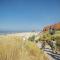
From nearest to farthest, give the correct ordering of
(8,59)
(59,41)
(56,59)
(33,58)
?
(8,59) < (33,58) < (56,59) < (59,41)

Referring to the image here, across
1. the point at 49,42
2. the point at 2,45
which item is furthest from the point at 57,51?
the point at 2,45

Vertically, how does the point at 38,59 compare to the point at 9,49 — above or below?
below

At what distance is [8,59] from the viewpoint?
7.20 meters

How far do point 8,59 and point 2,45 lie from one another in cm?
115

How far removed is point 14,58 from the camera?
740cm

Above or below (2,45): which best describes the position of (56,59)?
below

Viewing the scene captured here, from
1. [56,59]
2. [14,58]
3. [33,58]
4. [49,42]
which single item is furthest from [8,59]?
[49,42]

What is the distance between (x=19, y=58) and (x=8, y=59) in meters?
0.64

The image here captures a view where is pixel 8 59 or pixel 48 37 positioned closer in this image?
pixel 8 59

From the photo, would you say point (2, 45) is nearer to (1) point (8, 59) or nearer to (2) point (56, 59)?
(1) point (8, 59)

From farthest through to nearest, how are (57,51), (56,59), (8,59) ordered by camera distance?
(57,51), (56,59), (8,59)

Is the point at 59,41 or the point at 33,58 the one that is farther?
the point at 59,41

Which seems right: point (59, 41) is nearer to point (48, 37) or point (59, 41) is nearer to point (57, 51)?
point (57, 51)

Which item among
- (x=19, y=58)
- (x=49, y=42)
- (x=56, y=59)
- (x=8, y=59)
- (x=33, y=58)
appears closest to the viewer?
(x=8, y=59)
